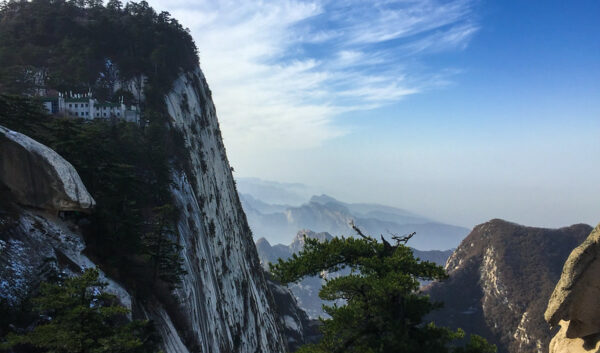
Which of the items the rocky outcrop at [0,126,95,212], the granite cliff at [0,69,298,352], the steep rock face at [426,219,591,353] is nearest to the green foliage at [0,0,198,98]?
the granite cliff at [0,69,298,352]

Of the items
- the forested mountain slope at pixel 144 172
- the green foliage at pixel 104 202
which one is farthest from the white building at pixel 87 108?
the green foliage at pixel 104 202

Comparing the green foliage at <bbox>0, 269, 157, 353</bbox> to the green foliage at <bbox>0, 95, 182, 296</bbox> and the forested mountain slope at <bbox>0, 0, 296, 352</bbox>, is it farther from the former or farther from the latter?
the green foliage at <bbox>0, 95, 182, 296</bbox>

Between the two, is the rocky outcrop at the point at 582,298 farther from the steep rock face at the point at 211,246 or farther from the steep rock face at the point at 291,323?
the steep rock face at the point at 291,323

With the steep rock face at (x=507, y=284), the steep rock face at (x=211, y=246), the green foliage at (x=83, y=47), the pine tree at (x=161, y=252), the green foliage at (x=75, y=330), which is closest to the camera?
the green foliage at (x=75, y=330)

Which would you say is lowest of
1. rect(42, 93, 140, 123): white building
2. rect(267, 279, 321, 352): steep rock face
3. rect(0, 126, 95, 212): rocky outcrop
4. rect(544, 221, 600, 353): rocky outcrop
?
rect(267, 279, 321, 352): steep rock face

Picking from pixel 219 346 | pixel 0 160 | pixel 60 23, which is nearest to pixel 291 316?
pixel 219 346

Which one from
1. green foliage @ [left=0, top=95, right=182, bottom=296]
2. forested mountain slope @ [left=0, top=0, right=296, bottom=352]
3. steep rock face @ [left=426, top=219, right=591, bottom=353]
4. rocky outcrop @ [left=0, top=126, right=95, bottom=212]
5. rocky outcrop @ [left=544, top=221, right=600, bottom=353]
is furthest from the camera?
steep rock face @ [left=426, top=219, right=591, bottom=353]

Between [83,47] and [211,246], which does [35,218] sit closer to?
[211,246]
